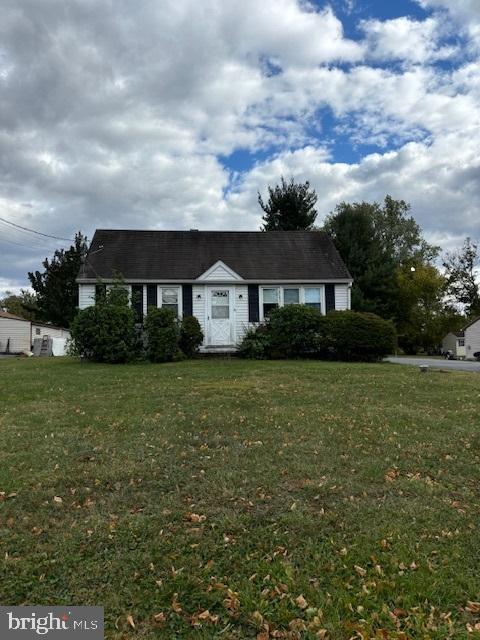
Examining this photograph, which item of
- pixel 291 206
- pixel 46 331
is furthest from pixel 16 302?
pixel 291 206

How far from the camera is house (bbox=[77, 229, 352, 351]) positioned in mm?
17203

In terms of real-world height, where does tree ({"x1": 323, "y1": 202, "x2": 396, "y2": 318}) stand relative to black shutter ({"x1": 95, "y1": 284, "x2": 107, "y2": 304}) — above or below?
above

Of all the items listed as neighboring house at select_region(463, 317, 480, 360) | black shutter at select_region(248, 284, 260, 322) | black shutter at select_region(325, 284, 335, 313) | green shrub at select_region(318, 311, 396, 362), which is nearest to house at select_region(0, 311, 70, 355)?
black shutter at select_region(248, 284, 260, 322)

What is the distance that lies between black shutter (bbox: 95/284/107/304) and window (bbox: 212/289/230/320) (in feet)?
13.9

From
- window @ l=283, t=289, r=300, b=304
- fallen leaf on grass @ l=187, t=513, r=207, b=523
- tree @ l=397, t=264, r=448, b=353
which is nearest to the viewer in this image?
fallen leaf on grass @ l=187, t=513, r=207, b=523

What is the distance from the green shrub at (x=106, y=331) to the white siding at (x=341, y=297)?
328 inches

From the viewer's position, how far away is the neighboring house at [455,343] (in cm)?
3578

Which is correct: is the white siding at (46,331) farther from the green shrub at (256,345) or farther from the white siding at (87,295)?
the green shrub at (256,345)

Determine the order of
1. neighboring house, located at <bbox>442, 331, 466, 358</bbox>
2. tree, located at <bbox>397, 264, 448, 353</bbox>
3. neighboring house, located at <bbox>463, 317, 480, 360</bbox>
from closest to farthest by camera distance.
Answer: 1. neighboring house, located at <bbox>463, 317, 480, 360</bbox>
2. neighboring house, located at <bbox>442, 331, 466, 358</bbox>
3. tree, located at <bbox>397, 264, 448, 353</bbox>

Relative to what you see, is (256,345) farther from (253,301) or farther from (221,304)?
(221,304)

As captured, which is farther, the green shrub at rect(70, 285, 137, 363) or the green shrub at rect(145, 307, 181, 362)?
the green shrub at rect(145, 307, 181, 362)

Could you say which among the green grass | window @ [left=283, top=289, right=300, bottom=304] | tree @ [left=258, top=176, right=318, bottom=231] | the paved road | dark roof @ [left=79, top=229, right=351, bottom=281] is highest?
tree @ [left=258, top=176, right=318, bottom=231]

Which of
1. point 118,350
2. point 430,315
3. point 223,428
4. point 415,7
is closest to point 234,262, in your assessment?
point 118,350

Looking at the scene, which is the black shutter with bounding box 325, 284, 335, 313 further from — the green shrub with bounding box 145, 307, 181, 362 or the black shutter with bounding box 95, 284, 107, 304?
the black shutter with bounding box 95, 284, 107, 304
